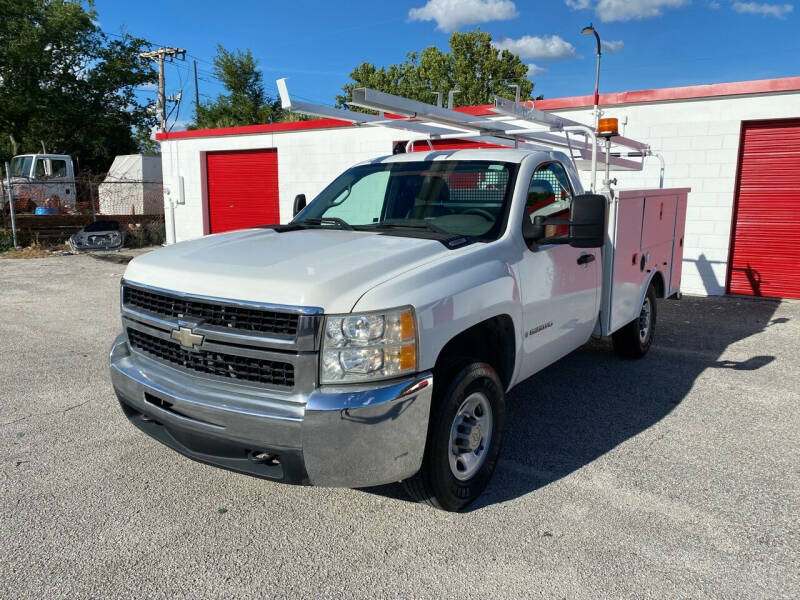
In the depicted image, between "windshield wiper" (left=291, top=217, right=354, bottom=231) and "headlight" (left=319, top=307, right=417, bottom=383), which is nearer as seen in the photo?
"headlight" (left=319, top=307, right=417, bottom=383)

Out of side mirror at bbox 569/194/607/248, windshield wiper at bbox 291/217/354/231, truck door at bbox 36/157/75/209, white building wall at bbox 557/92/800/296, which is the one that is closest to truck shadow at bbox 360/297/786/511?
side mirror at bbox 569/194/607/248

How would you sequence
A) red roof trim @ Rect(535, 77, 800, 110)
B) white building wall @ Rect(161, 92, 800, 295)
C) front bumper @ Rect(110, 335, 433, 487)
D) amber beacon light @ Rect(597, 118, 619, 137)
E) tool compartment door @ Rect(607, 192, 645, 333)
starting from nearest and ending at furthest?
front bumper @ Rect(110, 335, 433, 487) → amber beacon light @ Rect(597, 118, 619, 137) → tool compartment door @ Rect(607, 192, 645, 333) → red roof trim @ Rect(535, 77, 800, 110) → white building wall @ Rect(161, 92, 800, 295)

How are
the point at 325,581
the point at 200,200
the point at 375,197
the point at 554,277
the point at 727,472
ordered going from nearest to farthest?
the point at 325,581 → the point at 727,472 → the point at 554,277 → the point at 375,197 → the point at 200,200

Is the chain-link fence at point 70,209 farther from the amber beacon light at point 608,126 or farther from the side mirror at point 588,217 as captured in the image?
the side mirror at point 588,217

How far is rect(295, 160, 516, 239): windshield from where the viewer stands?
396cm

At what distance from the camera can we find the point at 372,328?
2.77 metres

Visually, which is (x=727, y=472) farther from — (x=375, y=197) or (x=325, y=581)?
(x=375, y=197)

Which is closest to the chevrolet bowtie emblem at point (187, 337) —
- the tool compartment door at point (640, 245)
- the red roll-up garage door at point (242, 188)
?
the tool compartment door at point (640, 245)

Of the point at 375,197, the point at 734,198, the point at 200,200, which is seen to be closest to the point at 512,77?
the point at 200,200

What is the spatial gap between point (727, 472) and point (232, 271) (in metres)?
3.14

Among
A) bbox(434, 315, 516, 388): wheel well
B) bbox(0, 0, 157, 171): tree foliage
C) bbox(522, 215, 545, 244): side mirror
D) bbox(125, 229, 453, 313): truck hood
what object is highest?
bbox(0, 0, 157, 171): tree foliage

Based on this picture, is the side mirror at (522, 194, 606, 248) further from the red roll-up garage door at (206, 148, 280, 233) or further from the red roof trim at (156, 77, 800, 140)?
the red roll-up garage door at (206, 148, 280, 233)

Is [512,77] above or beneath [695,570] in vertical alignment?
above

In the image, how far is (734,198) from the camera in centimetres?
1011
